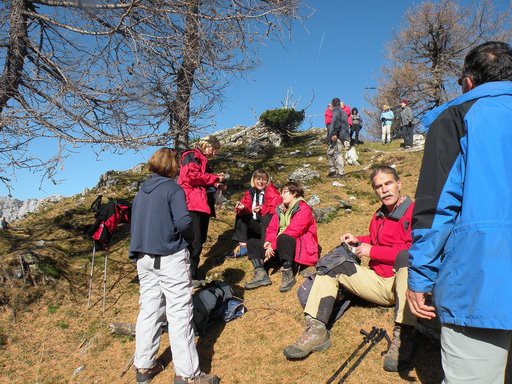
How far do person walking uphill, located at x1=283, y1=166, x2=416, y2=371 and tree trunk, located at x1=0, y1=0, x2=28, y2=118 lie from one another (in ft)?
20.8

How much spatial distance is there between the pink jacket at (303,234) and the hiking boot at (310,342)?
1.67m

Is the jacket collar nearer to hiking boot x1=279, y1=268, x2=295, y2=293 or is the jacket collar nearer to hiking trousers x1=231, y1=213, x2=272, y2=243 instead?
hiking boot x1=279, y1=268, x2=295, y2=293

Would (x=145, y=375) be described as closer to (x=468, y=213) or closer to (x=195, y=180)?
(x=195, y=180)

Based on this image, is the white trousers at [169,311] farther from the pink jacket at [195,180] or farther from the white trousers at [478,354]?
the white trousers at [478,354]

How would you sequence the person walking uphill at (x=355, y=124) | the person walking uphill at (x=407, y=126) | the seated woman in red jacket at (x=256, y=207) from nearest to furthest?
the seated woman in red jacket at (x=256, y=207) < the person walking uphill at (x=407, y=126) < the person walking uphill at (x=355, y=124)

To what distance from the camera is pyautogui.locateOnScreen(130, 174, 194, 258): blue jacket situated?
368 centimetres

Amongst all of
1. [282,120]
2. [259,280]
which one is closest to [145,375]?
[259,280]

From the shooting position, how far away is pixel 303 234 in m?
5.64

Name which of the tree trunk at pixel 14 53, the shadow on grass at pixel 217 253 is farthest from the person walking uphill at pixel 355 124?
the tree trunk at pixel 14 53

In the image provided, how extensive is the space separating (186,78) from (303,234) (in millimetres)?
3754

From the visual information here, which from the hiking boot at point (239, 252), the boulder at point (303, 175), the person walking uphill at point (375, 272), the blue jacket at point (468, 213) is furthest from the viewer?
the boulder at point (303, 175)

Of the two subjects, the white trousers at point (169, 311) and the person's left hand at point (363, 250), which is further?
the person's left hand at point (363, 250)

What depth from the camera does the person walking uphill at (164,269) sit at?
3.63m

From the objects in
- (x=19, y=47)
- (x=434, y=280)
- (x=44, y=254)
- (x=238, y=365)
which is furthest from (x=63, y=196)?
(x=434, y=280)
